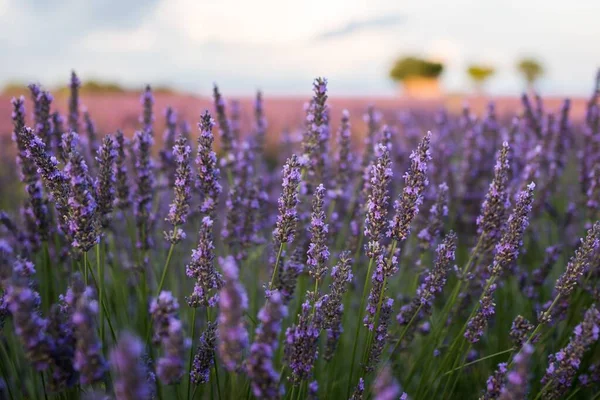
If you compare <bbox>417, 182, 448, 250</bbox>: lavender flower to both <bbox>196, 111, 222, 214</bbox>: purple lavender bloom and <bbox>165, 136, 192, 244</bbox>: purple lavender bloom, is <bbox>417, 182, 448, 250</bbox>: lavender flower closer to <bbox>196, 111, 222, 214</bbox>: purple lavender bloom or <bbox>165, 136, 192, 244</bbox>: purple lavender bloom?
<bbox>196, 111, 222, 214</bbox>: purple lavender bloom

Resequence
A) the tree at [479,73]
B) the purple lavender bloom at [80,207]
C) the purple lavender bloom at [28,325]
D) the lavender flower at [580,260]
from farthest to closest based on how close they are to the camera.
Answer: the tree at [479,73]
the lavender flower at [580,260]
the purple lavender bloom at [80,207]
the purple lavender bloom at [28,325]

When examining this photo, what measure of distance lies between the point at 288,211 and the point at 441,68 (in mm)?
42796

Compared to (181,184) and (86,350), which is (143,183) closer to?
(181,184)

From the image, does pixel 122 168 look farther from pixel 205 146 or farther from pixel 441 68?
pixel 441 68

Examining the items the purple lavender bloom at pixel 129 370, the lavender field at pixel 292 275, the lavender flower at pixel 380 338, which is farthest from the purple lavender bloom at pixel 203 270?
Answer: the purple lavender bloom at pixel 129 370

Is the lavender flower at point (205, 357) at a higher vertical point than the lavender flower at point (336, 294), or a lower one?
lower

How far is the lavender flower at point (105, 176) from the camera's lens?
212cm

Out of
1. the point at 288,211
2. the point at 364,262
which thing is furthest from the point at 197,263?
the point at 364,262

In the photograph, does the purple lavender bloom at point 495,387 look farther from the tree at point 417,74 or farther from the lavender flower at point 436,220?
the tree at point 417,74

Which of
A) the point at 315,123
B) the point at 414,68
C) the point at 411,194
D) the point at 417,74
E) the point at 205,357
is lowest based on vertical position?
the point at 205,357

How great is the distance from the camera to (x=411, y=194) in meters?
1.91

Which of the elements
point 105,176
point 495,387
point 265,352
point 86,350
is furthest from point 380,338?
point 105,176

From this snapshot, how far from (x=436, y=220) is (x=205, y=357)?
141 cm

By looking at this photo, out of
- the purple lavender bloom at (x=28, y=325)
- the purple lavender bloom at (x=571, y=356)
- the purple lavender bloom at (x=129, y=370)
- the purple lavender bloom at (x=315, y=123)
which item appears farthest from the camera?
the purple lavender bloom at (x=315, y=123)
